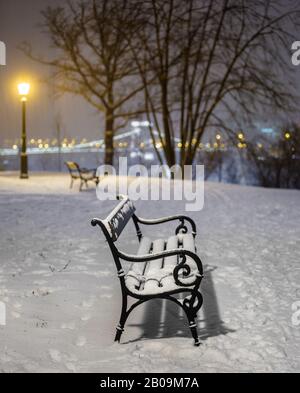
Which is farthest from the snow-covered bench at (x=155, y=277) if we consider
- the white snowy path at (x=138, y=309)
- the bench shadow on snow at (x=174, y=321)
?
the white snowy path at (x=138, y=309)

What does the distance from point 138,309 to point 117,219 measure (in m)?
0.89

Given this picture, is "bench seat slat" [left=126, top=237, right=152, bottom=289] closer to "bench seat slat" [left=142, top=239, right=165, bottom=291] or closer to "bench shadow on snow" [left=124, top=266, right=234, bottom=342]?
"bench seat slat" [left=142, top=239, right=165, bottom=291]

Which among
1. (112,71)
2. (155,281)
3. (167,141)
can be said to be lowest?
(155,281)

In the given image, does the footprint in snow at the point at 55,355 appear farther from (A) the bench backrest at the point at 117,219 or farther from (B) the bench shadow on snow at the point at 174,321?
(A) the bench backrest at the point at 117,219

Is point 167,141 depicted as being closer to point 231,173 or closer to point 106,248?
point 106,248

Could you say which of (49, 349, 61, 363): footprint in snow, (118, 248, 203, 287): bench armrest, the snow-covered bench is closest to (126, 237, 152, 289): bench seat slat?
the snow-covered bench

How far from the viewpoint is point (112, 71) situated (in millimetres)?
22734

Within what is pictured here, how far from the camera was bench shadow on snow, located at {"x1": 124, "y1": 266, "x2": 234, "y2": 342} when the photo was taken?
4223mm

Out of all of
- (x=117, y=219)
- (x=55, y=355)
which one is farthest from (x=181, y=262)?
(x=55, y=355)

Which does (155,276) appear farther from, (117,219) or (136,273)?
(117,219)

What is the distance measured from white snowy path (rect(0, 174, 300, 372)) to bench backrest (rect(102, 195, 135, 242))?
0.77m

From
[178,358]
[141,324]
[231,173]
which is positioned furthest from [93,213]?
[231,173]

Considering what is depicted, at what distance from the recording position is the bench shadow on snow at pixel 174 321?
166 inches
